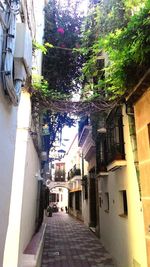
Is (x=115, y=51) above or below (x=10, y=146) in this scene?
above

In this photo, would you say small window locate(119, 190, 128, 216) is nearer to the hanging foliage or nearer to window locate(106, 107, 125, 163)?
window locate(106, 107, 125, 163)

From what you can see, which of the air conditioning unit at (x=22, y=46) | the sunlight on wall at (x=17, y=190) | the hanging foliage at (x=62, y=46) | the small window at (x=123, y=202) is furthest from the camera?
the hanging foliage at (x=62, y=46)

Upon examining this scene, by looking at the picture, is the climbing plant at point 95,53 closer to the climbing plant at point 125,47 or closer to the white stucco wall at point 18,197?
the climbing plant at point 125,47

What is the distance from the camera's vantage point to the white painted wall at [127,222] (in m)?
5.02

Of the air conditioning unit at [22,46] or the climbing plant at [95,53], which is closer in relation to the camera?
the air conditioning unit at [22,46]

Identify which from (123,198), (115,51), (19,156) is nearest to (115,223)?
(123,198)

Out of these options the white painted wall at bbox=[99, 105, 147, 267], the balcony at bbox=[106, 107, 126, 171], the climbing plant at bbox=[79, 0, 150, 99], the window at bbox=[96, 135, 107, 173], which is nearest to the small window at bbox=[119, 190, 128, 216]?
the white painted wall at bbox=[99, 105, 147, 267]

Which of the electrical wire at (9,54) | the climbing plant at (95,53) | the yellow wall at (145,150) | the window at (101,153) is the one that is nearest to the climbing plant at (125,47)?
the climbing plant at (95,53)

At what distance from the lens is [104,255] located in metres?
7.88

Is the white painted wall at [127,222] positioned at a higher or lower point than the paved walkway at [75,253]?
higher

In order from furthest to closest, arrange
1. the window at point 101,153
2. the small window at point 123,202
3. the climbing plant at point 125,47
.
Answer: the window at point 101,153, the small window at point 123,202, the climbing plant at point 125,47

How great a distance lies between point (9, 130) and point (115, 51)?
2.32 meters

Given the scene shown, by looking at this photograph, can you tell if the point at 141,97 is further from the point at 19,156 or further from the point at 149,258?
the point at 149,258

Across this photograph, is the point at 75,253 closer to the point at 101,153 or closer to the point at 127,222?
the point at 127,222
